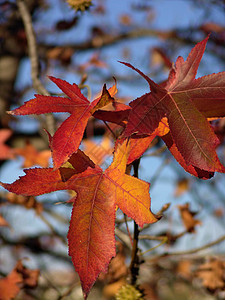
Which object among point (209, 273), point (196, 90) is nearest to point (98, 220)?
point (196, 90)

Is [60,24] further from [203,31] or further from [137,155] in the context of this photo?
[203,31]

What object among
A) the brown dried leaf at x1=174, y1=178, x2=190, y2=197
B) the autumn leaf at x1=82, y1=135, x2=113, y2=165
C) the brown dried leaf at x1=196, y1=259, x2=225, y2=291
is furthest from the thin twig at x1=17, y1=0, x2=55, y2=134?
the brown dried leaf at x1=174, y1=178, x2=190, y2=197

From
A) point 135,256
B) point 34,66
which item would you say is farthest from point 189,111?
point 34,66

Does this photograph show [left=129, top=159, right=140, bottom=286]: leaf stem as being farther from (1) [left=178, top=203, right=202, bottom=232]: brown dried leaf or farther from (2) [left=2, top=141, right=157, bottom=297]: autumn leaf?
(1) [left=178, top=203, right=202, bottom=232]: brown dried leaf

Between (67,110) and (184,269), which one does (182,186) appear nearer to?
(184,269)

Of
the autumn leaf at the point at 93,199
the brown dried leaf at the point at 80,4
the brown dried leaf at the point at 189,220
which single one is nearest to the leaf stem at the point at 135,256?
the autumn leaf at the point at 93,199

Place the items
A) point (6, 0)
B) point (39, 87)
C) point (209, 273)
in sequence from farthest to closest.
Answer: point (6, 0) → point (209, 273) → point (39, 87)
